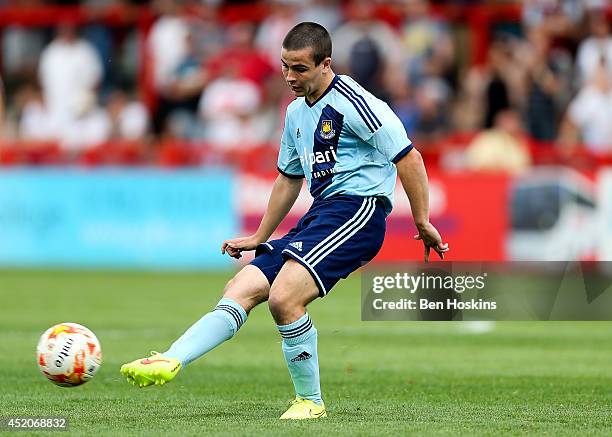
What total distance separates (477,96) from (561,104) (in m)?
1.21

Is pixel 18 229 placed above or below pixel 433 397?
above

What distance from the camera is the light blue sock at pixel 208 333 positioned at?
7307mm

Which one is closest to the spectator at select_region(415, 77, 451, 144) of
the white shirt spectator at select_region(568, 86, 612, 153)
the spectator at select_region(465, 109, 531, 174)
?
the spectator at select_region(465, 109, 531, 174)

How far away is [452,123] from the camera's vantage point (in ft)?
67.1

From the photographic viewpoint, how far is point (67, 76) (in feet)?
72.2

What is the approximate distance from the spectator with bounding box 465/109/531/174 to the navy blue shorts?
11.2m

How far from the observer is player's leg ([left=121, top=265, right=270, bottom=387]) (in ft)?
23.2

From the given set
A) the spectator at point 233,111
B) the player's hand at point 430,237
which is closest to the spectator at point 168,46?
the spectator at point 233,111

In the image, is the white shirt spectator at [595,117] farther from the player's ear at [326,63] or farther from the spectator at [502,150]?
the player's ear at [326,63]

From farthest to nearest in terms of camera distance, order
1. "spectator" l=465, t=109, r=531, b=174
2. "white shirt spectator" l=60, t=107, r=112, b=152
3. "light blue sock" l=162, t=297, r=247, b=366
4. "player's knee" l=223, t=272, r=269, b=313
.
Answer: "white shirt spectator" l=60, t=107, r=112, b=152, "spectator" l=465, t=109, r=531, b=174, "player's knee" l=223, t=272, r=269, b=313, "light blue sock" l=162, t=297, r=247, b=366

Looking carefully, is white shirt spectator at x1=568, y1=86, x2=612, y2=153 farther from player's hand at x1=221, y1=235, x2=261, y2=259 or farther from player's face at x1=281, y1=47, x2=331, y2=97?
player's face at x1=281, y1=47, x2=331, y2=97

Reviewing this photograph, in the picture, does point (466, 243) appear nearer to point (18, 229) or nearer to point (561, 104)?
point (561, 104)

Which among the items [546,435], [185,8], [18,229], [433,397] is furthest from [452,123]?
[546,435]

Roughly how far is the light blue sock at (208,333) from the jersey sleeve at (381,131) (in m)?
1.17
